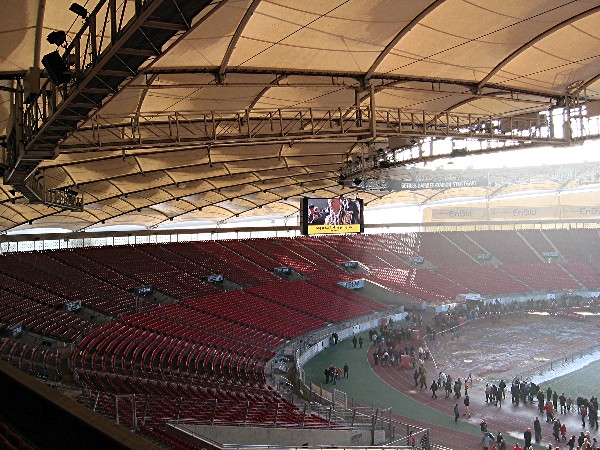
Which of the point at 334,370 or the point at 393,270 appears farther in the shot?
the point at 393,270

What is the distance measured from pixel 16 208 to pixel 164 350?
52.9 ft

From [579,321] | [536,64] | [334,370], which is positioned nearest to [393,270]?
[579,321]

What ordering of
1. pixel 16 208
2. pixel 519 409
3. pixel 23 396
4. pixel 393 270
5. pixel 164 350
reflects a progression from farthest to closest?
1. pixel 393 270
2. pixel 16 208
3. pixel 164 350
4. pixel 519 409
5. pixel 23 396

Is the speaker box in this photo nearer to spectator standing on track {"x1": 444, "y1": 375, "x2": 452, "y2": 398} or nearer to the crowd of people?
the crowd of people

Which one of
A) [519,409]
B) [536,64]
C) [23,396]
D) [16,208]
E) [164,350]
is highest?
[536,64]

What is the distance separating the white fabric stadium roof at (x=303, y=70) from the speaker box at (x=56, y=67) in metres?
1.11

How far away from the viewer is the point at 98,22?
453 inches

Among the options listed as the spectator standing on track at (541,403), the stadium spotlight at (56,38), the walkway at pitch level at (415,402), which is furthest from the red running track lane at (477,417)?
the stadium spotlight at (56,38)

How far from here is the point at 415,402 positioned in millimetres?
22156

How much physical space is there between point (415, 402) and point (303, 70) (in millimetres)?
12847

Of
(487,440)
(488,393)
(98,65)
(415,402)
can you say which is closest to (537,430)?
(487,440)

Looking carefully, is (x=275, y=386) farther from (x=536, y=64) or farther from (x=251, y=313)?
(x=536, y=64)

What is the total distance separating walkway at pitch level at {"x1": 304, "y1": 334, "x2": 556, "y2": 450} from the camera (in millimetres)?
18734

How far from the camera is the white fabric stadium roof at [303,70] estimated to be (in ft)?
41.2
